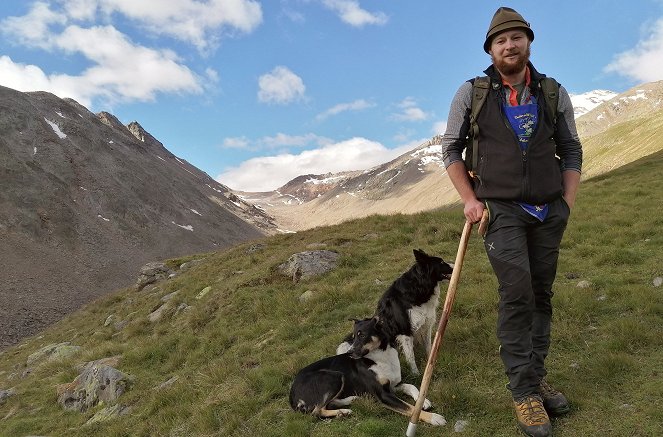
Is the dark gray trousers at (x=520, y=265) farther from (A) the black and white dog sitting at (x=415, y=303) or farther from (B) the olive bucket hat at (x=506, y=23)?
(A) the black and white dog sitting at (x=415, y=303)

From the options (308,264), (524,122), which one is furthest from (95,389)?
(524,122)

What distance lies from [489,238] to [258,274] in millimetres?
10683

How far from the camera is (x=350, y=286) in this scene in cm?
1053

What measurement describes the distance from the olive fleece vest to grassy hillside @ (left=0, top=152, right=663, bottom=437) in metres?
2.43

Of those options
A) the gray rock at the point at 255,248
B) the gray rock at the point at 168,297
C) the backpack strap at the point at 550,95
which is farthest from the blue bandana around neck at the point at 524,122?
the gray rock at the point at 255,248

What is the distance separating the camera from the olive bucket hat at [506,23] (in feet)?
13.1

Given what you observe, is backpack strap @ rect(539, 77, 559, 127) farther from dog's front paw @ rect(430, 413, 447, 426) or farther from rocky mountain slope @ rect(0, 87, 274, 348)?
rocky mountain slope @ rect(0, 87, 274, 348)

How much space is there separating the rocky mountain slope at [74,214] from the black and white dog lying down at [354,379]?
155 feet

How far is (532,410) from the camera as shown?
13.6 feet

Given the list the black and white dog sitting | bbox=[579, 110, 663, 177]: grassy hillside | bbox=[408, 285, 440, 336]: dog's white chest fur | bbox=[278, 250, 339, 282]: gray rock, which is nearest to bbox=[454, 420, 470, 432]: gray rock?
the black and white dog sitting

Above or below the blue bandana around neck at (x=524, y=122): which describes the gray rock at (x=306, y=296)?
below

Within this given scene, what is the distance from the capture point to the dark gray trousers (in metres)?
4.13

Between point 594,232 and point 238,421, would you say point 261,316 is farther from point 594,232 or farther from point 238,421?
point 594,232

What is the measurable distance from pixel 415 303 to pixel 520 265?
7.95ft
